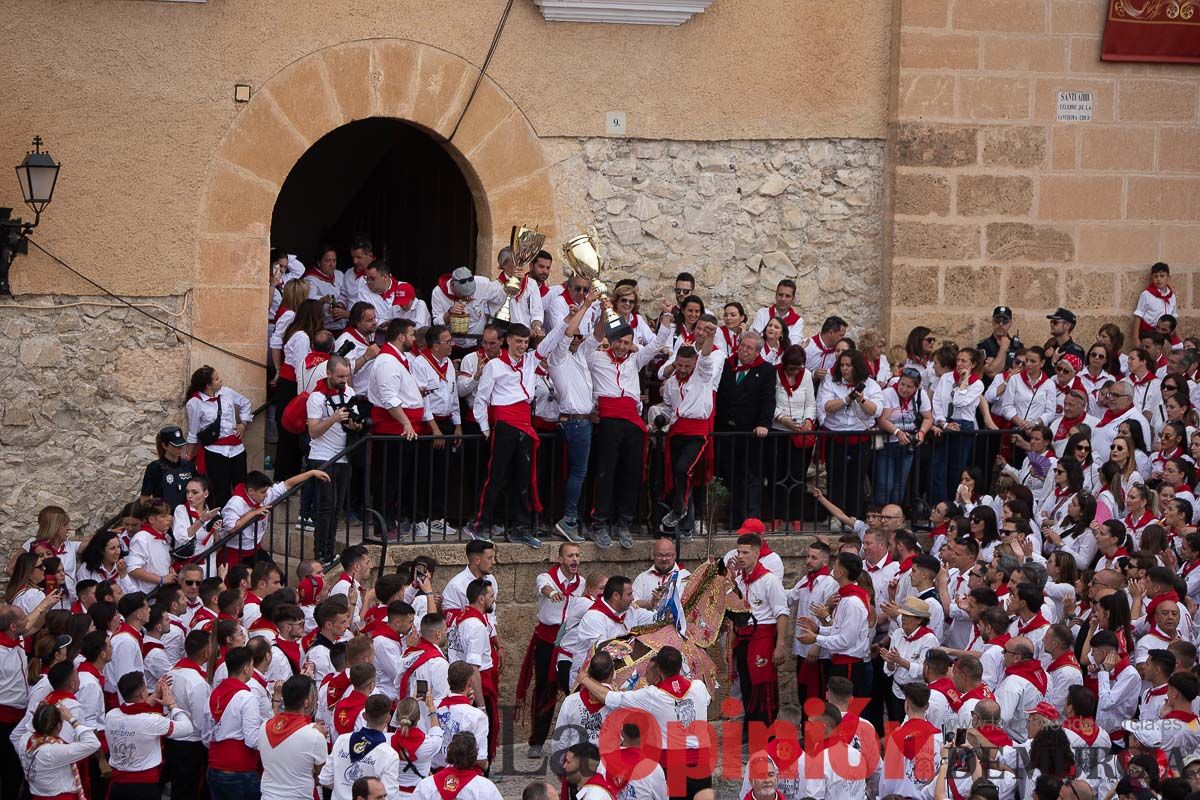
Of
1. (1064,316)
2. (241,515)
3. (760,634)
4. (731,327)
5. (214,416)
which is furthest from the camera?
(1064,316)

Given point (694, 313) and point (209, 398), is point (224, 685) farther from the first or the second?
point (694, 313)

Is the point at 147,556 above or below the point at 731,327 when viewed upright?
below

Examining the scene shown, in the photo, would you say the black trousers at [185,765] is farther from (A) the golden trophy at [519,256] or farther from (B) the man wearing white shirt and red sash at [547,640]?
(A) the golden trophy at [519,256]

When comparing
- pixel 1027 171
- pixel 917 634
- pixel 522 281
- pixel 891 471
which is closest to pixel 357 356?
pixel 522 281

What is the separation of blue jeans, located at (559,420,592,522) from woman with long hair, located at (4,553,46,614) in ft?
12.5

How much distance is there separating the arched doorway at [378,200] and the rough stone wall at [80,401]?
10.8 feet

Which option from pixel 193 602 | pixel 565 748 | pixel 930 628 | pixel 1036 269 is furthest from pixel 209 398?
pixel 1036 269

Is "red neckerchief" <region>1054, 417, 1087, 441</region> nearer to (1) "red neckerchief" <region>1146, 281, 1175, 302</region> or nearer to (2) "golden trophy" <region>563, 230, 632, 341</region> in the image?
(1) "red neckerchief" <region>1146, 281, 1175, 302</region>

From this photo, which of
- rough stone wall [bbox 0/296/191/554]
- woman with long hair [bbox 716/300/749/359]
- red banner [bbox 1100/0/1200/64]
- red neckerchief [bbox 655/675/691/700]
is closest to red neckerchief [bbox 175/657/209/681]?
red neckerchief [bbox 655/675/691/700]

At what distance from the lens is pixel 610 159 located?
15055 mm

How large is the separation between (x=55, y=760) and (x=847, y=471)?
21.5ft

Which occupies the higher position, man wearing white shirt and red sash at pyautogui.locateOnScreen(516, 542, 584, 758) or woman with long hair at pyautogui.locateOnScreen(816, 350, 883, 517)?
woman with long hair at pyautogui.locateOnScreen(816, 350, 883, 517)

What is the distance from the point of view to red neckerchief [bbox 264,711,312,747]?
9.84 m

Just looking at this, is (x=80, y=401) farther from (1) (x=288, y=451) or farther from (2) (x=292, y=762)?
(2) (x=292, y=762)
